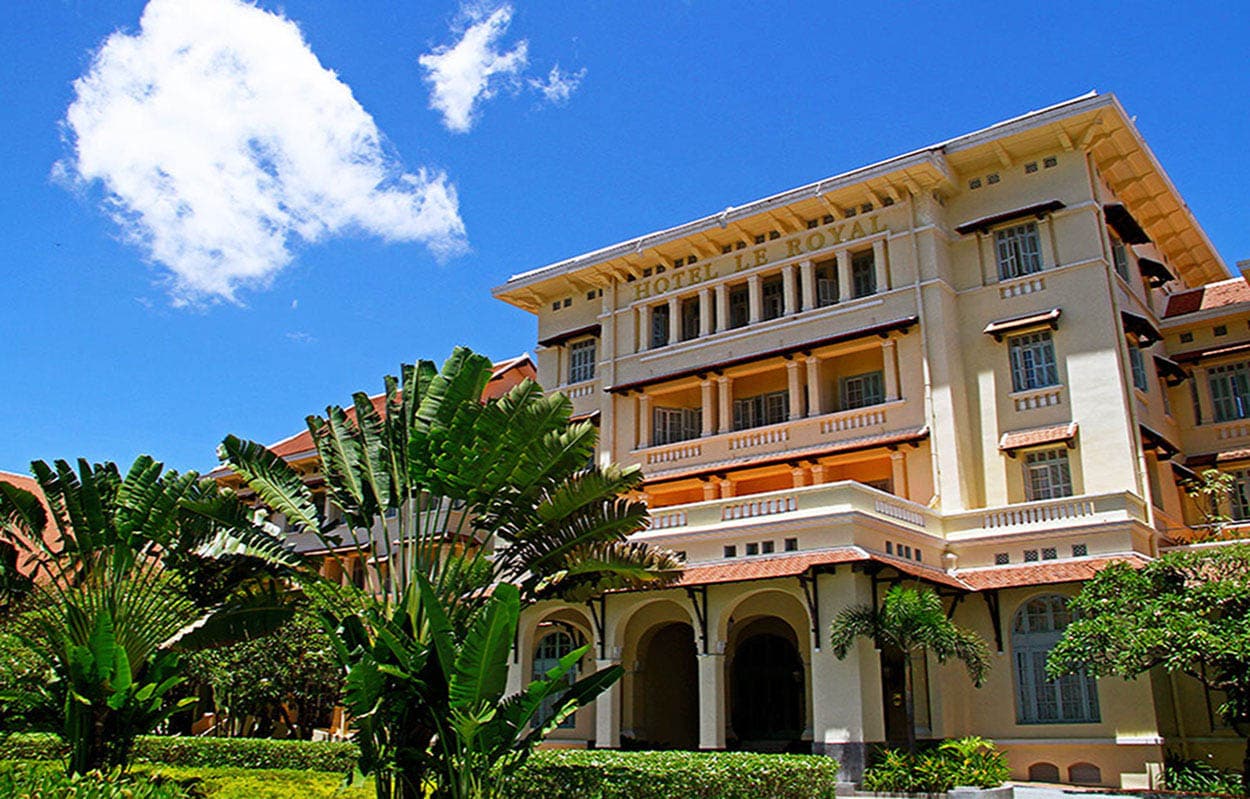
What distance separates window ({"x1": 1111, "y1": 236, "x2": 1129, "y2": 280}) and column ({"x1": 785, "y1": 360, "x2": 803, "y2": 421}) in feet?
25.8

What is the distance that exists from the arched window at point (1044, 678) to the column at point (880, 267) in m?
8.50

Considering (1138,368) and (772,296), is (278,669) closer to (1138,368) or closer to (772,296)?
(772,296)

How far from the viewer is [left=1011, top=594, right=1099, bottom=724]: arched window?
21250mm

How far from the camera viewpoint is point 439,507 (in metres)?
15.5

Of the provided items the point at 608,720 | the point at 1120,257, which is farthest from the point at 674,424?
the point at 1120,257

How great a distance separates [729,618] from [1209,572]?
930cm

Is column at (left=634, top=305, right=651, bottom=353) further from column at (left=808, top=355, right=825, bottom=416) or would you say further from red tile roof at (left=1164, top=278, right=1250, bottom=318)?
red tile roof at (left=1164, top=278, right=1250, bottom=318)

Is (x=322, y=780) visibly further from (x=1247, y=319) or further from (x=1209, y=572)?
(x=1247, y=319)

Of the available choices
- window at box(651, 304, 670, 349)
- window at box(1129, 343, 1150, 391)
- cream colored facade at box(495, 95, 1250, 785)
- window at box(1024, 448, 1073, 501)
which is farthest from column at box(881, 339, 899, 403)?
window at box(651, 304, 670, 349)

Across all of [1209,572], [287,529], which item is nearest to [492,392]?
[287,529]

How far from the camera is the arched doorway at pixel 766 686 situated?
25109mm

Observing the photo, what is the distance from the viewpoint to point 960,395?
25.3 metres

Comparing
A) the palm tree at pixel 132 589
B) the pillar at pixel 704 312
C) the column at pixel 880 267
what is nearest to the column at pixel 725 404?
the pillar at pixel 704 312

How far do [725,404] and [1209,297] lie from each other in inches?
518
